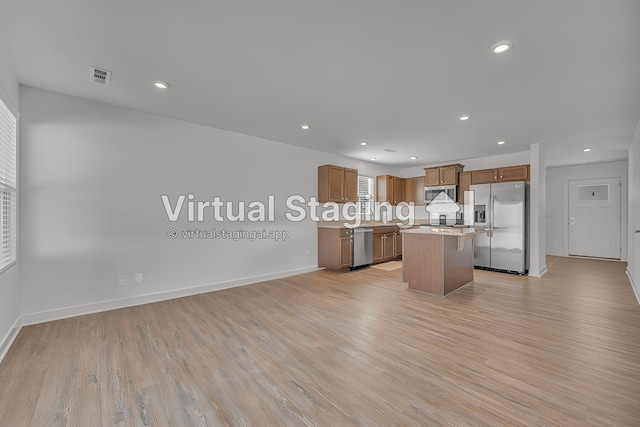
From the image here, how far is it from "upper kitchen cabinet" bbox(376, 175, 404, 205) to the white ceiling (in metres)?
3.10

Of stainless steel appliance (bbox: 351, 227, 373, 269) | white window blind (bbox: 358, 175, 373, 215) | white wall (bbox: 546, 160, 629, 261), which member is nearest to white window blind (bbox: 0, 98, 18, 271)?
stainless steel appliance (bbox: 351, 227, 373, 269)

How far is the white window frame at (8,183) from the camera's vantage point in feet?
8.05

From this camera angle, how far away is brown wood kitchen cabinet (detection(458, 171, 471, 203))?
6344mm

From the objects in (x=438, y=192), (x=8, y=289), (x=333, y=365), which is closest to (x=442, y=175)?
(x=438, y=192)

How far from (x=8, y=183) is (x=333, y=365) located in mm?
3450

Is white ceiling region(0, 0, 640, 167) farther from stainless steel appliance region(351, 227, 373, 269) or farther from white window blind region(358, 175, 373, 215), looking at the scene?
white window blind region(358, 175, 373, 215)

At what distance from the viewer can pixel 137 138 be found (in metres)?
3.61

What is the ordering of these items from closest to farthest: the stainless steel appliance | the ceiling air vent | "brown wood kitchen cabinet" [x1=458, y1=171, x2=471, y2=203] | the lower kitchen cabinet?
the ceiling air vent
the stainless steel appliance
"brown wood kitchen cabinet" [x1=458, y1=171, x2=471, y2=203]
the lower kitchen cabinet

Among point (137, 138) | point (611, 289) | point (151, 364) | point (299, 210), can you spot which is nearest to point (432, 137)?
point (299, 210)

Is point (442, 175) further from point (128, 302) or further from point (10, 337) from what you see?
point (10, 337)

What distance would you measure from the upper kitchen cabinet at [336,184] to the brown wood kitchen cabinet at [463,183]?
249cm

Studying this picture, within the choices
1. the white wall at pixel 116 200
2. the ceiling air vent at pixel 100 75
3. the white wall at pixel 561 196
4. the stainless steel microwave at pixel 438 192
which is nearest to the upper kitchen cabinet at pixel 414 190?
the stainless steel microwave at pixel 438 192

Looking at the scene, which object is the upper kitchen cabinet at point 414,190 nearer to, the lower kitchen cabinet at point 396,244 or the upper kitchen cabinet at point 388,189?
the upper kitchen cabinet at point 388,189

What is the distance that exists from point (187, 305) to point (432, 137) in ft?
15.2
